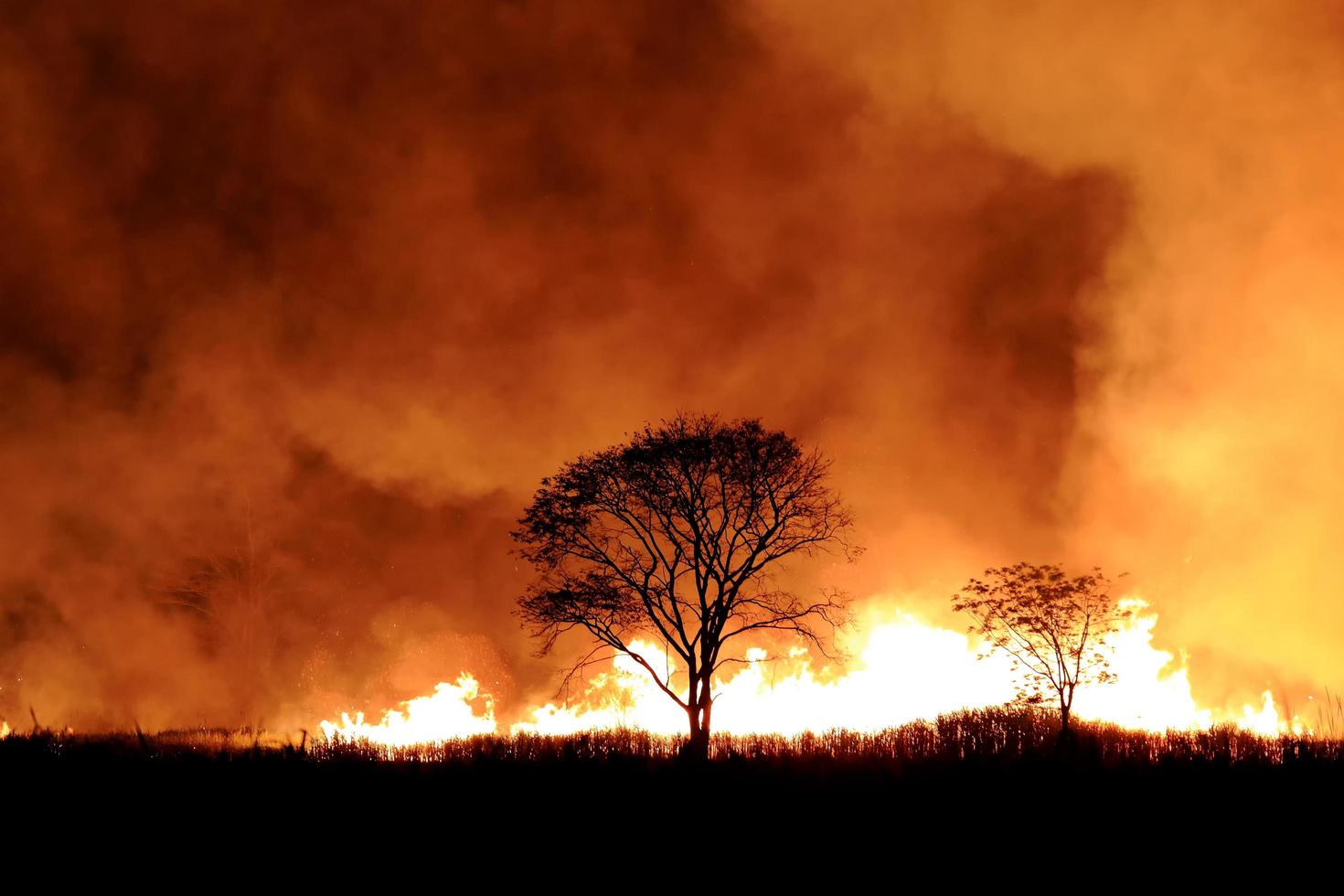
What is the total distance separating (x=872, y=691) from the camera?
43688mm

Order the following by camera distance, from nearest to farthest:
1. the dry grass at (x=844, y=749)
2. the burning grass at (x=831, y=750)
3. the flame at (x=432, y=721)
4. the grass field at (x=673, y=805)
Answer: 1. the grass field at (x=673, y=805)
2. the burning grass at (x=831, y=750)
3. the dry grass at (x=844, y=749)
4. the flame at (x=432, y=721)

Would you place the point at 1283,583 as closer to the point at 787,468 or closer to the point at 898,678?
the point at 898,678

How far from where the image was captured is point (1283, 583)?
1689 inches

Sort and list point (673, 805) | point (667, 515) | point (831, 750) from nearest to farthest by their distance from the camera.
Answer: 1. point (673, 805)
2. point (831, 750)
3. point (667, 515)

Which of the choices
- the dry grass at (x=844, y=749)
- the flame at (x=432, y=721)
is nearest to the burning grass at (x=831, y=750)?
the dry grass at (x=844, y=749)

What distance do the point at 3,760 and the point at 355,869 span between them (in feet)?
23.2

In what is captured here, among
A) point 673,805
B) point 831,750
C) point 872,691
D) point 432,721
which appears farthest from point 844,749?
point 432,721

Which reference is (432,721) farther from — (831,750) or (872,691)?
(831,750)

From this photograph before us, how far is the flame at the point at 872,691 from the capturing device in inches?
1502

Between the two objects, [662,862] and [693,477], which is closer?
[662,862]

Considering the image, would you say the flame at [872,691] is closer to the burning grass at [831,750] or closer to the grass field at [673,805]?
the burning grass at [831,750]

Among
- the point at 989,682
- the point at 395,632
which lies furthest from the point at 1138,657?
the point at 395,632

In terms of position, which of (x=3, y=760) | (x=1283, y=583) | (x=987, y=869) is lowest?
(x=987, y=869)

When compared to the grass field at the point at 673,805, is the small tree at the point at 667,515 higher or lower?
higher
